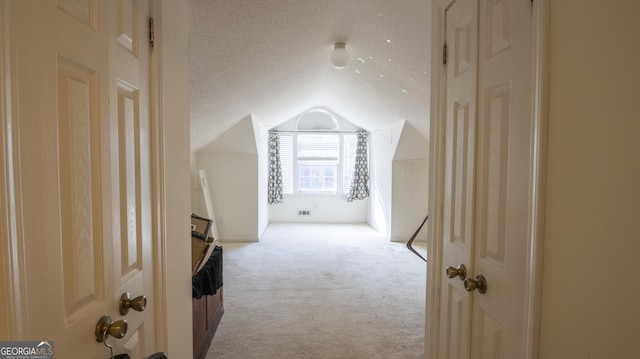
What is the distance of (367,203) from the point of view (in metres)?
7.59

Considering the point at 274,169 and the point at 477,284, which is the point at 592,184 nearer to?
the point at 477,284

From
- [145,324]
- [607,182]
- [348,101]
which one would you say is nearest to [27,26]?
[145,324]

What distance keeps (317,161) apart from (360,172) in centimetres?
94

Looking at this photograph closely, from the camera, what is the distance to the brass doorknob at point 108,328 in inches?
34.2

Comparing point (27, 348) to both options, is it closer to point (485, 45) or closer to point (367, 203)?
point (485, 45)

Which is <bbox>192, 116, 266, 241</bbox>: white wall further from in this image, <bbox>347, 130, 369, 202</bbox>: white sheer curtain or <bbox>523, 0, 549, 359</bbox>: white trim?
<bbox>523, 0, 549, 359</bbox>: white trim

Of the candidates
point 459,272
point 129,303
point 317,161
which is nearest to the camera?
point 129,303

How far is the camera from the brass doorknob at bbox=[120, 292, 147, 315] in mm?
974

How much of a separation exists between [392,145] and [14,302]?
17.8 ft

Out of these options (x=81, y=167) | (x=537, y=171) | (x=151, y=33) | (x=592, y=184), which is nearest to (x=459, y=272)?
(x=537, y=171)

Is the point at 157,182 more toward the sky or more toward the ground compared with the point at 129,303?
more toward the sky

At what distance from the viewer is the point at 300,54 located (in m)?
3.38

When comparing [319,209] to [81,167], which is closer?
[81,167]

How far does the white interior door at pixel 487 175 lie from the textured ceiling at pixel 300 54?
1.01 metres
